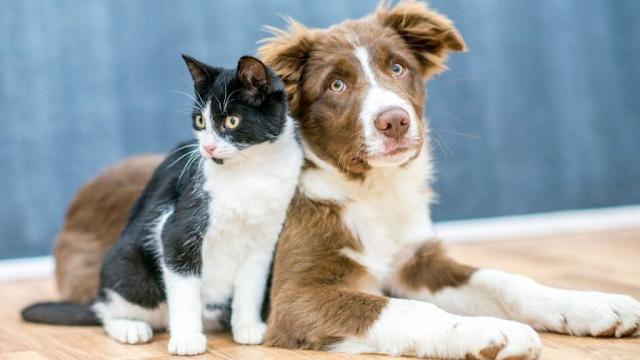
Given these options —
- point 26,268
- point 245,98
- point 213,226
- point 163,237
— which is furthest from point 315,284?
point 26,268

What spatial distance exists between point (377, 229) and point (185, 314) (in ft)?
2.03

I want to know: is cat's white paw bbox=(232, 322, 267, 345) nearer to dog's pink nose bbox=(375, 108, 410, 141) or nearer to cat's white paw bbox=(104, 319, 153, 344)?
cat's white paw bbox=(104, 319, 153, 344)

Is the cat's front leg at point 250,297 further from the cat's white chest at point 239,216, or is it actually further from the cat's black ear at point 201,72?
the cat's black ear at point 201,72

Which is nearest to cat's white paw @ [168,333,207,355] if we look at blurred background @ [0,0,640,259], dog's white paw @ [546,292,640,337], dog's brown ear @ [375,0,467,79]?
dog's white paw @ [546,292,640,337]

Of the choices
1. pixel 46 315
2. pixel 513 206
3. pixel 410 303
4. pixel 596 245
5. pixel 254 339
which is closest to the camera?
pixel 410 303

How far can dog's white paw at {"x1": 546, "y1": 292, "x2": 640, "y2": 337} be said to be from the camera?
192 cm

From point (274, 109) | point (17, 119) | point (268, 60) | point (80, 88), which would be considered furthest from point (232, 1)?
point (274, 109)

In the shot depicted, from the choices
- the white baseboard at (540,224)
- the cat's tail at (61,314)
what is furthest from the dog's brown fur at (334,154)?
the white baseboard at (540,224)

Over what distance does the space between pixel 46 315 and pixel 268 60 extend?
1.16 metres

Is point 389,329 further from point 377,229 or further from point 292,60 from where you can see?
point 292,60

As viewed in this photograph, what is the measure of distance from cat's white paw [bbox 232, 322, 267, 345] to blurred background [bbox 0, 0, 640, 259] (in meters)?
1.64

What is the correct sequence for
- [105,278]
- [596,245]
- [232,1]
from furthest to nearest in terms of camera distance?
[232,1] < [596,245] < [105,278]

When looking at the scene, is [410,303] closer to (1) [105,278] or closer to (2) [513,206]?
(1) [105,278]

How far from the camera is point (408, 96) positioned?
7.11 ft
